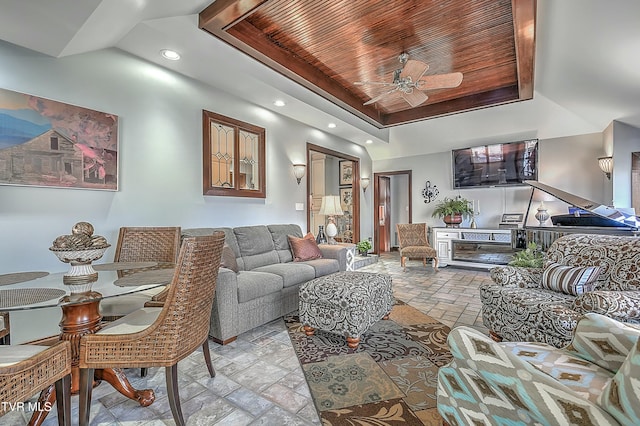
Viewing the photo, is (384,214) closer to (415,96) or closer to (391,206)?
(391,206)

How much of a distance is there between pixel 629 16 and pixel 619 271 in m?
2.01

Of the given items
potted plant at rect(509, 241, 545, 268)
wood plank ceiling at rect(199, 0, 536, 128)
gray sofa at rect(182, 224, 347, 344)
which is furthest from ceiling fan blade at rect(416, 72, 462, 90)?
gray sofa at rect(182, 224, 347, 344)

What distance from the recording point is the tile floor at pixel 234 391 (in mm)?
1652

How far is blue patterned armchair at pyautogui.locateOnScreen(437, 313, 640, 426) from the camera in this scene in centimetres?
73

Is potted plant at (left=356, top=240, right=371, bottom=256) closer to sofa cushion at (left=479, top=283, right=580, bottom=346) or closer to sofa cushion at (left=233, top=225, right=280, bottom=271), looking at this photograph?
sofa cushion at (left=233, top=225, right=280, bottom=271)

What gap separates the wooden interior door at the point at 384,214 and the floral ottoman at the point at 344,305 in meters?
5.25

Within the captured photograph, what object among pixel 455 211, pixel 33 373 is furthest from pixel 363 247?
pixel 33 373

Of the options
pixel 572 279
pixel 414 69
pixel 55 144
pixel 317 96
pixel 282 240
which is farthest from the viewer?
pixel 317 96

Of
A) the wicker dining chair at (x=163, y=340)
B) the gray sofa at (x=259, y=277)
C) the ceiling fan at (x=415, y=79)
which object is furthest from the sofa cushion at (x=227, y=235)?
the ceiling fan at (x=415, y=79)

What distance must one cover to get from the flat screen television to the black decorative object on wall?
1.46ft

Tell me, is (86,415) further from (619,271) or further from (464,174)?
(464,174)

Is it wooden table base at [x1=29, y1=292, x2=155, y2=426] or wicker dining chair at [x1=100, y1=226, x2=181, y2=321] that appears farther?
wicker dining chair at [x1=100, y1=226, x2=181, y2=321]

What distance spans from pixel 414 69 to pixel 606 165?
3709 millimetres

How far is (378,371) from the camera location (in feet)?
6.98
